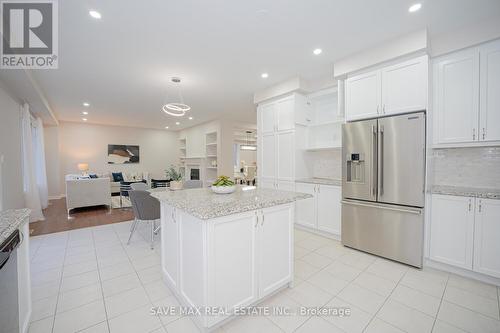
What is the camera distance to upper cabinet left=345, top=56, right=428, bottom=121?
243cm

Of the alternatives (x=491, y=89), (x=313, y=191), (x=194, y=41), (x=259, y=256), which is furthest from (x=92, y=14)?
(x=491, y=89)

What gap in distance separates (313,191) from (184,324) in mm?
2625

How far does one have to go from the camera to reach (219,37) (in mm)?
2449

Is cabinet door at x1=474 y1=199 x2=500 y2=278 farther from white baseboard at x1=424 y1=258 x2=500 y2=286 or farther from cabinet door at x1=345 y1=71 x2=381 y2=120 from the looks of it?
cabinet door at x1=345 y1=71 x2=381 y2=120

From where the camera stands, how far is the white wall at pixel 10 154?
3.35 meters

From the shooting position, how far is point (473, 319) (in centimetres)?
167

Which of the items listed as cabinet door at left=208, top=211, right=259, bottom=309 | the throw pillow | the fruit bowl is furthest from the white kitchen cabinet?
the throw pillow

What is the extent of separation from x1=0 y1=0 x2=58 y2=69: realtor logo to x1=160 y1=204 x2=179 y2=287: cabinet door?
87.2 inches

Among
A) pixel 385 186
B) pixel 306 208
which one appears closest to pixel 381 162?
pixel 385 186

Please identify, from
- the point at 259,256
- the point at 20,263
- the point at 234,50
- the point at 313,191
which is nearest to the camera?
the point at 20,263

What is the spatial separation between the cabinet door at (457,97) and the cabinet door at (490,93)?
4cm

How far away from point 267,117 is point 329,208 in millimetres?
2142

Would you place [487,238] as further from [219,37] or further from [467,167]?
[219,37]

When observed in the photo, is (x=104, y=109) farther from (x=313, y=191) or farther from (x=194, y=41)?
(x=313, y=191)
